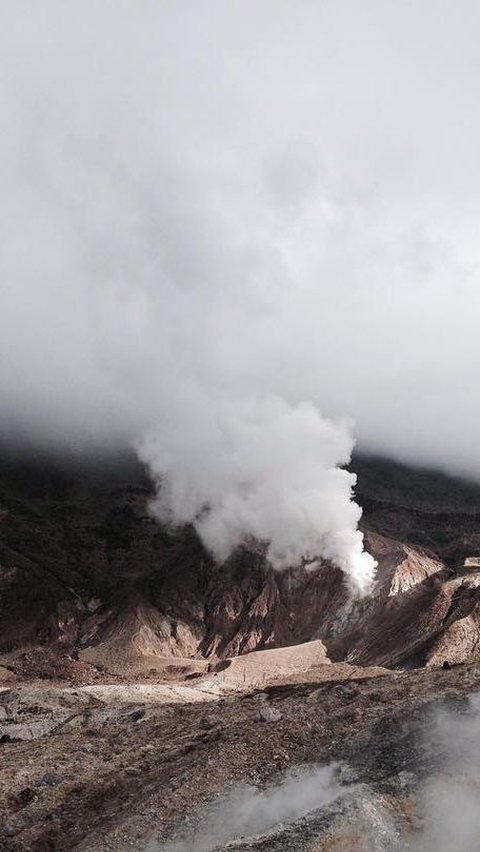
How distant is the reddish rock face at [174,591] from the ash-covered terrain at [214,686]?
1.11ft

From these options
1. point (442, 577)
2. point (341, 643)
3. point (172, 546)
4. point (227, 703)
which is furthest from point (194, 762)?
point (172, 546)

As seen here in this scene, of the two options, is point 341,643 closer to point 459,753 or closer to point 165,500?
point 459,753

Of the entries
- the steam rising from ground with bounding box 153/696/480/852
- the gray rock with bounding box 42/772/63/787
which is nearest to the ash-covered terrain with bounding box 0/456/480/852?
the steam rising from ground with bounding box 153/696/480/852

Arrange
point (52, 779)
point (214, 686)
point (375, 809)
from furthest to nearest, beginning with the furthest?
point (214, 686) < point (52, 779) < point (375, 809)

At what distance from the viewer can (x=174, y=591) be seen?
98.9 meters

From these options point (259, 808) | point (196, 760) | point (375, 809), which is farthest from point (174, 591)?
point (375, 809)

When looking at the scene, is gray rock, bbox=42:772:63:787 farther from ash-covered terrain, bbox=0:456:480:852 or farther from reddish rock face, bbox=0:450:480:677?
reddish rock face, bbox=0:450:480:677

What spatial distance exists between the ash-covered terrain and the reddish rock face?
13.3 inches

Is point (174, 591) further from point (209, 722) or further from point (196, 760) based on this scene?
point (196, 760)

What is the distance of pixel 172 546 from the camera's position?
122 metres

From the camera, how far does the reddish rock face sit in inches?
2621

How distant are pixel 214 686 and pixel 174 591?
4411 centimetres

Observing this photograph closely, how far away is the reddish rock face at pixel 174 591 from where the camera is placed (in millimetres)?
66562

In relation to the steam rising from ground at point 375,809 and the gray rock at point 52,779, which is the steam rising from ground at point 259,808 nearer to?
the steam rising from ground at point 375,809
